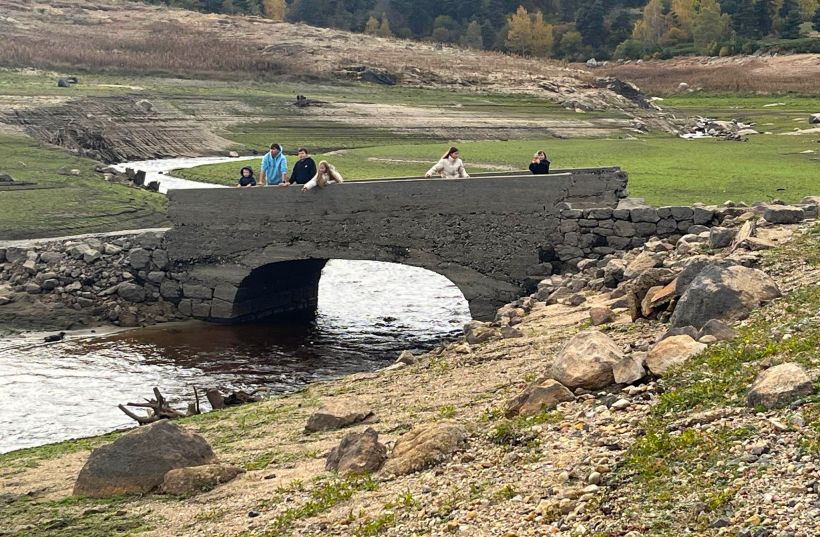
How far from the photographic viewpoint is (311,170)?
2791 centimetres

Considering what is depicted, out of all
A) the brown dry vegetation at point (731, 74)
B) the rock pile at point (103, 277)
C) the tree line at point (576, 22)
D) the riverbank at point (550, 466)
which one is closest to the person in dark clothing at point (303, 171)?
the rock pile at point (103, 277)

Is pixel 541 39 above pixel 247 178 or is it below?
above

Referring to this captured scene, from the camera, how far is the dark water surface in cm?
2127

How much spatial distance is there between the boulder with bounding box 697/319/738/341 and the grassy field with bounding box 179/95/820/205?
15.1m

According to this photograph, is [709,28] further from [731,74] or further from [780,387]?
[780,387]

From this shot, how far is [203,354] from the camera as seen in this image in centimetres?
2648

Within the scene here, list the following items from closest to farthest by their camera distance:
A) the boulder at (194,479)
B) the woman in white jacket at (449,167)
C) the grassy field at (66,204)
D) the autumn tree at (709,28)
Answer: the boulder at (194,479) → the woman in white jacket at (449,167) → the grassy field at (66,204) → the autumn tree at (709,28)

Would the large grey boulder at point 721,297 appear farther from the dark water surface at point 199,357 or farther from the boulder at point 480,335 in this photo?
the dark water surface at point 199,357

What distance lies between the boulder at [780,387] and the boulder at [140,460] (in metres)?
6.18

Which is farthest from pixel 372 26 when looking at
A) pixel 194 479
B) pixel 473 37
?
pixel 194 479

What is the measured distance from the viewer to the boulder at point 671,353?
11.7 m

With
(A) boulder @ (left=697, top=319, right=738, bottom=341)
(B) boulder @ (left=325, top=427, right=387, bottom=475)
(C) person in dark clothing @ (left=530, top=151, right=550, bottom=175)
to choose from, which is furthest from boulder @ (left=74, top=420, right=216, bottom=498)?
(C) person in dark clothing @ (left=530, top=151, right=550, bottom=175)

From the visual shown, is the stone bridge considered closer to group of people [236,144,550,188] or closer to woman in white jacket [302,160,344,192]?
woman in white jacket [302,160,344,192]

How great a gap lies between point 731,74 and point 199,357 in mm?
73968
